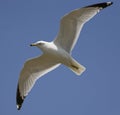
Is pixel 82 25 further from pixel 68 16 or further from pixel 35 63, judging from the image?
pixel 35 63

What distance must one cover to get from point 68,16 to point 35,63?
1605mm

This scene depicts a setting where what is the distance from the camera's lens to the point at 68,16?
11484 mm

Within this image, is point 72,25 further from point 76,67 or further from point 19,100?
point 19,100

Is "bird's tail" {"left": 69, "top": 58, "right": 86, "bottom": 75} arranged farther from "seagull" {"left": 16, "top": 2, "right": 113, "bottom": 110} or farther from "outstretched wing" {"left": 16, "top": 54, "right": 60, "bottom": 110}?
"outstretched wing" {"left": 16, "top": 54, "right": 60, "bottom": 110}

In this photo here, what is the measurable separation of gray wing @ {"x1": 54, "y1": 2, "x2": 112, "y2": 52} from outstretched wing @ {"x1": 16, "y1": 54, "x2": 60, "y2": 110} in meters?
0.62

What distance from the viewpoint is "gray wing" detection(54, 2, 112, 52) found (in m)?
11.4

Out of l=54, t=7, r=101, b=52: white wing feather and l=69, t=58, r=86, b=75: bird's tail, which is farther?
l=69, t=58, r=86, b=75: bird's tail

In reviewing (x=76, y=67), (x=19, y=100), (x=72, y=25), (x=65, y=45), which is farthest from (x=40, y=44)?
(x=19, y=100)

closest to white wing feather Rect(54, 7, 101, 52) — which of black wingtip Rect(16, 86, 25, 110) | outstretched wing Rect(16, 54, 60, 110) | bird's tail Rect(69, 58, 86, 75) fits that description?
bird's tail Rect(69, 58, 86, 75)

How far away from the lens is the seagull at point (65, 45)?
11.4 metres

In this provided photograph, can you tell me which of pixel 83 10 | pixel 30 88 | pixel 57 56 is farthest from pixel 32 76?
pixel 83 10

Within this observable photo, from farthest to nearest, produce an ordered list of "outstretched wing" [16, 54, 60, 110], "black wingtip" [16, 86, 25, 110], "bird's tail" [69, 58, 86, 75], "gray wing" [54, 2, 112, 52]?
"black wingtip" [16, 86, 25, 110] → "outstretched wing" [16, 54, 60, 110] → "bird's tail" [69, 58, 86, 75] → "gray wing" [54, 2, 112, 52]

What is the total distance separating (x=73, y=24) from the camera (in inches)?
458

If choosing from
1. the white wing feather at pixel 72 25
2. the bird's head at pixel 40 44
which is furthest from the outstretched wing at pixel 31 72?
the white wing feather at pixel 72 25
